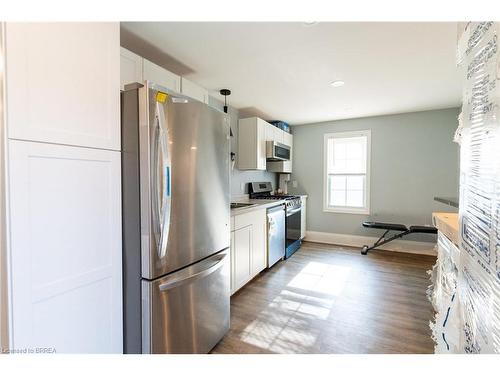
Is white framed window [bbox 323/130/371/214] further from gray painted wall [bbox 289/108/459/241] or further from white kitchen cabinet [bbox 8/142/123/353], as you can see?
white kitchen cabinet [bbox 8/142/123/353]

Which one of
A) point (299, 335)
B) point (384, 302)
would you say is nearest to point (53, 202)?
point (299, 335)

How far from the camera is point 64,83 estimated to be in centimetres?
109

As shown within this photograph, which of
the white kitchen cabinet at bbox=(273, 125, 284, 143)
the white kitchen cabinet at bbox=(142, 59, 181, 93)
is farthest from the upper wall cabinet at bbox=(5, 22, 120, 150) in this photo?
the white kitchen cabinet at bbox=(273, 125, 284, 143)

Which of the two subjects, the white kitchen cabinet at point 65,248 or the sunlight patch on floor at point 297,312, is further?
the sunlight patch on floor at point 297,312

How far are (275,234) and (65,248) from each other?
2.61 metres

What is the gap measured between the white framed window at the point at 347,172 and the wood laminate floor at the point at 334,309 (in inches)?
46.3

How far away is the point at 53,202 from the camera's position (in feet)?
3.46

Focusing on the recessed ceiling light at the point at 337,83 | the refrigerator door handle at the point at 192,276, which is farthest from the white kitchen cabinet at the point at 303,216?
the refrigerator door handle at the point at 192,276

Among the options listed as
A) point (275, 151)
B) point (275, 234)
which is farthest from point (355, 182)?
point (275, 234)

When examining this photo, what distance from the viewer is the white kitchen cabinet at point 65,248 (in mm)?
949

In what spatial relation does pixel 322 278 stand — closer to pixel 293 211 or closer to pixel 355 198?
pixel 293 211

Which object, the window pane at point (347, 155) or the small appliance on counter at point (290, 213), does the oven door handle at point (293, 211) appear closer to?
the small appliance on counter at point (290, 213)

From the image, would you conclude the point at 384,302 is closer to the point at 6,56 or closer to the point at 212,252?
the point at 212,252
